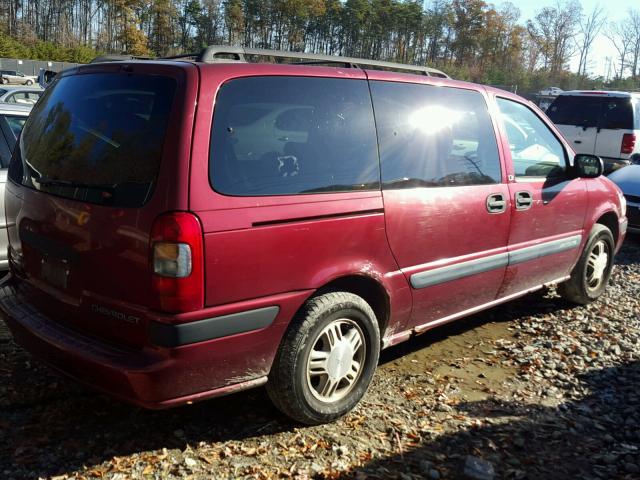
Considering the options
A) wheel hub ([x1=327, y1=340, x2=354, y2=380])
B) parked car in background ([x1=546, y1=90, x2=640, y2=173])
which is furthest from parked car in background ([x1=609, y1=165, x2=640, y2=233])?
wheel hub ([x1=327, y1=340, x2=354, y2=380])

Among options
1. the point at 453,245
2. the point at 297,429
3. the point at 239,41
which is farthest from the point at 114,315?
the point at 239,41

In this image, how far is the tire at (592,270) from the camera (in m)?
5.50

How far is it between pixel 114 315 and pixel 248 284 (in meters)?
0.62

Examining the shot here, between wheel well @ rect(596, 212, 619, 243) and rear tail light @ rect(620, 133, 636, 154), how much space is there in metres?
6.44

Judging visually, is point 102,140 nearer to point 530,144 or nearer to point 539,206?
point 539,206

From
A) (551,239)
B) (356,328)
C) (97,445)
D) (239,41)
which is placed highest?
(239,41)

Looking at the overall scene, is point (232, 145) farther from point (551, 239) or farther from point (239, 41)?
point (239, 41)

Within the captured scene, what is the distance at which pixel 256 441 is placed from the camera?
320 cm

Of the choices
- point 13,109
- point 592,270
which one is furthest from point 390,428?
point 13,109

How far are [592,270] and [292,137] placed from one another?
12.4ft

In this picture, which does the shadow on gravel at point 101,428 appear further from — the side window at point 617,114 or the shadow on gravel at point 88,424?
the side window at point 617,114

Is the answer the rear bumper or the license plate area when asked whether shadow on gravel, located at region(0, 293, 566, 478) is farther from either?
the license plate area

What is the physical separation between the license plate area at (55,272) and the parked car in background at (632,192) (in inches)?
302

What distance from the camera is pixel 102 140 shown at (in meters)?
2.96
